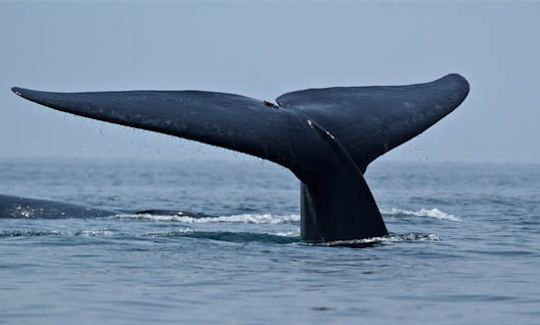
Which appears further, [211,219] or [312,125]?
[211,219]

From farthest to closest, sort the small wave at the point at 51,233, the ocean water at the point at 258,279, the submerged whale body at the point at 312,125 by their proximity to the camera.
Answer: the small wave at the point at 51,233, the submerged whale body at the point at 312,125, the ocean water at the point at 258,279

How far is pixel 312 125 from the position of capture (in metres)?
10.6

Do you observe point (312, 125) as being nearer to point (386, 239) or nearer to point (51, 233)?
point (386, 239)

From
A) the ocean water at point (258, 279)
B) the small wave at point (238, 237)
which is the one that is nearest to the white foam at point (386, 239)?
the ocean water at point (258, 279)

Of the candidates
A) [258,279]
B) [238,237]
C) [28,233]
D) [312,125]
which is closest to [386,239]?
[312,125]

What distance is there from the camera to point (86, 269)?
1084cm

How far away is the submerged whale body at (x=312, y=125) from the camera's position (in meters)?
9.90

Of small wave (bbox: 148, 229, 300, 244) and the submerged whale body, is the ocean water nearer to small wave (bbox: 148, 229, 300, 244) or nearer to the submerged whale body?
small wave (bbox: 148, 229, 300, 244)

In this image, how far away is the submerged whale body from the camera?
9.90 metres

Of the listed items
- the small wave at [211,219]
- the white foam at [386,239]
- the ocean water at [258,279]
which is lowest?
the ocean water at [258,279]

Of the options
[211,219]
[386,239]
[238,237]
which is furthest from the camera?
[211,219]

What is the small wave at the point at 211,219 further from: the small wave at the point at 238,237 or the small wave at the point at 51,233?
the small wave at the point at 238,237

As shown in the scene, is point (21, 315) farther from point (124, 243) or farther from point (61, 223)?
point (61, 223)

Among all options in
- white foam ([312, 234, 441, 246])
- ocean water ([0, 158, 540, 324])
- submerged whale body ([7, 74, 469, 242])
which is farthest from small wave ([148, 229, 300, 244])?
submerged whale body ([7, 74, 469, 242])
